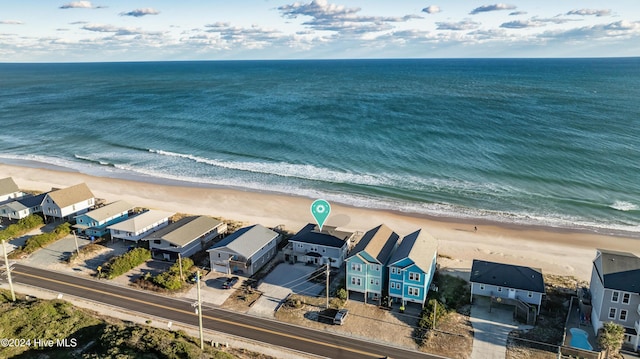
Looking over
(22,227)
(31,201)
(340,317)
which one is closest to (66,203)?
(22,227)

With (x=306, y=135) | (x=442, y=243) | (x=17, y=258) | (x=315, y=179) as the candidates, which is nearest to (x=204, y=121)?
(x=306, y=135)

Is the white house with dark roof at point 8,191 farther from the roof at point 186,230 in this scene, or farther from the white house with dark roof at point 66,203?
the roof at point 186,230

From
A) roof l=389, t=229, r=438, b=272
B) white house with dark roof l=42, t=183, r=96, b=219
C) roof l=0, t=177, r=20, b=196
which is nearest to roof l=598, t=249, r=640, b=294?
roof l=389, t=229, r=438, b=272

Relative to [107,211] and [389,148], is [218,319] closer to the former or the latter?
[107,211]

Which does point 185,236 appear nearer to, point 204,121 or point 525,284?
point 525,284

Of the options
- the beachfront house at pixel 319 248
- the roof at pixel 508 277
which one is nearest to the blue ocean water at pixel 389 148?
the beachfront house at pixel 319 248

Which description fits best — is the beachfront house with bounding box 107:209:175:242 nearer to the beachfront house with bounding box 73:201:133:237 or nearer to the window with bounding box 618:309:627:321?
the beachfront house with bounding box 73:201:133:237
